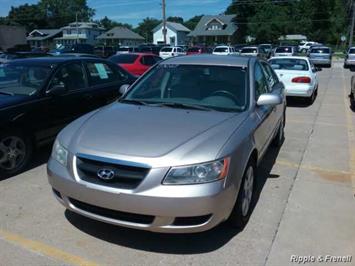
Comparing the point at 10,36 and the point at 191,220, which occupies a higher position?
the point at 10,36

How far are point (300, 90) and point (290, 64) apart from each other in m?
1.39

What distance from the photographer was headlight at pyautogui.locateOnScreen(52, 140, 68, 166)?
353 cm

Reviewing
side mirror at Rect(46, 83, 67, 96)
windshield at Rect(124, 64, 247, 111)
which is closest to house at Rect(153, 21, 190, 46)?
side mirror at Rect(46, 83, 67, 96)

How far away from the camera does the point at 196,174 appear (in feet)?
10.4

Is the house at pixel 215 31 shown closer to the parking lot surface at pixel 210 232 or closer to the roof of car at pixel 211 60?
the roof of car at pixel 211 60

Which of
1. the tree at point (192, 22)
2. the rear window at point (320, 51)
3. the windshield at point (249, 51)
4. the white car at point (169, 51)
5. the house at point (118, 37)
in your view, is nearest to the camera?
the rear window at point (320, 51)

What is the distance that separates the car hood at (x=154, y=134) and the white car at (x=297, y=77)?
325 inches

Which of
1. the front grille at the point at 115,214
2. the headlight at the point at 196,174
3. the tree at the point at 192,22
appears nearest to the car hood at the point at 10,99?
the front grille at the point at 115,214

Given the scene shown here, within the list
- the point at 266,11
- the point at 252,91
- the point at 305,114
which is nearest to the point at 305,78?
the point at 305,114

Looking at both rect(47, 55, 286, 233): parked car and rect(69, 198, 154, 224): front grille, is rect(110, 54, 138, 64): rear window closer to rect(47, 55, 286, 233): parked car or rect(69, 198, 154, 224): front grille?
rect(47, 55, 286, 233): parked car

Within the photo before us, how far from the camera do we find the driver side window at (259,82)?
4.64 meters

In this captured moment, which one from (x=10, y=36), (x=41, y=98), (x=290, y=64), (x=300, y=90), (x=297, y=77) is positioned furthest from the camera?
(x=10, y=36)

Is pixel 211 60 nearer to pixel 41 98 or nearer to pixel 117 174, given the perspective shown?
pixel 117 174

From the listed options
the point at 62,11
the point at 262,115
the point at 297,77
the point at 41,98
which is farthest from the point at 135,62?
the point at 62,11
